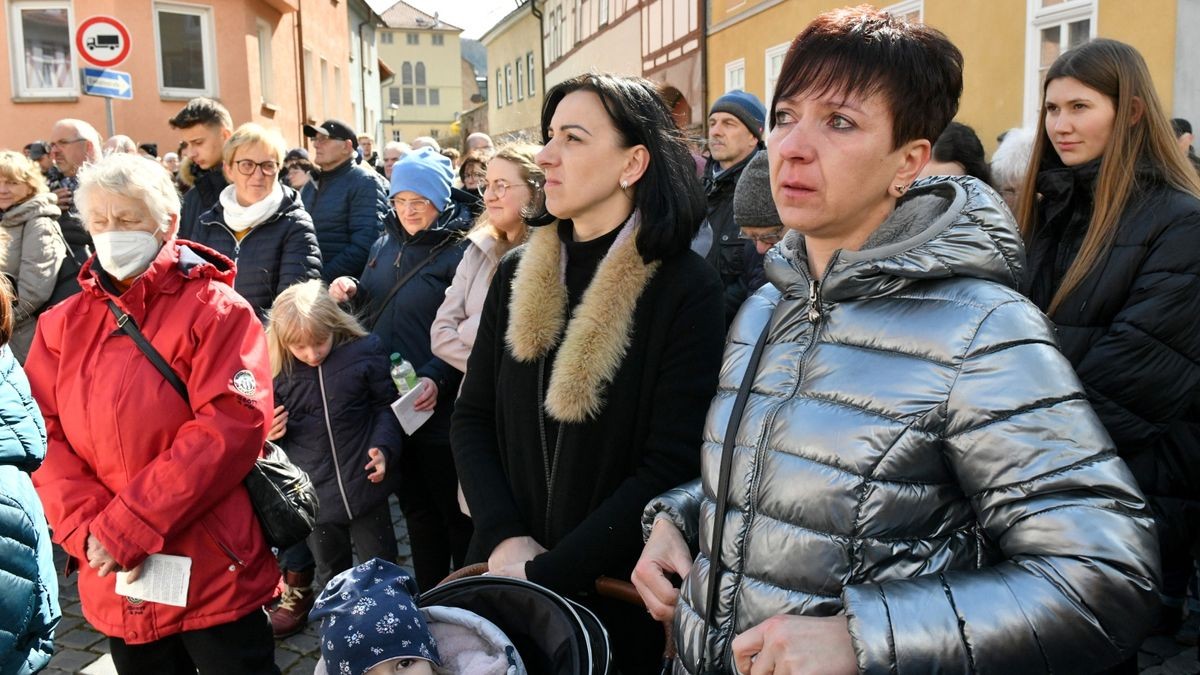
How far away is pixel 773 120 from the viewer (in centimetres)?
167

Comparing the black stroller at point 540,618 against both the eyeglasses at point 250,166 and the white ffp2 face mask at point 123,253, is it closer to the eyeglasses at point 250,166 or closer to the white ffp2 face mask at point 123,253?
the white ffp2 face mask at point 123,253

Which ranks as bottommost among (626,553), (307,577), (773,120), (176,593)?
(307,577)

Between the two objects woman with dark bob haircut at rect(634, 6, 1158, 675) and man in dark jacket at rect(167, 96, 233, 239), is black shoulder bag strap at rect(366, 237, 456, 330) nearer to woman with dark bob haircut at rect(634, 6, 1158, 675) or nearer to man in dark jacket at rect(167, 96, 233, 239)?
man in dark jacket at rect(167, 96, 233, 239)

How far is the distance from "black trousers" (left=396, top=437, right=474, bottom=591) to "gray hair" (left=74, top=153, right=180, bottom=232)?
177cm

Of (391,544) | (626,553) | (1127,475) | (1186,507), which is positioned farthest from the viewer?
(391,544)

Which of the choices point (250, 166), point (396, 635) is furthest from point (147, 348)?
point (250, 166)

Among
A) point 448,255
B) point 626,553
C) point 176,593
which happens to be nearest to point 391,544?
point 448,255

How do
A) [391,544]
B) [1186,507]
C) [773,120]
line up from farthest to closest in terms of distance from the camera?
1. [391,544]
2. [1186,507]
3. [773,120]

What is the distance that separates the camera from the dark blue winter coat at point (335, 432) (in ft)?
14.0

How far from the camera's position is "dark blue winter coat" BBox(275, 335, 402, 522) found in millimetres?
4277

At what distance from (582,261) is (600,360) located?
373 millimetres

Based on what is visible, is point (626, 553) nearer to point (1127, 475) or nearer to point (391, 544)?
point (1127, 475)

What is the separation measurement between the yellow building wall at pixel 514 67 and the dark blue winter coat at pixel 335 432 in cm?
3358

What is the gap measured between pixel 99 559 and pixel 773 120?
2.33 metres
